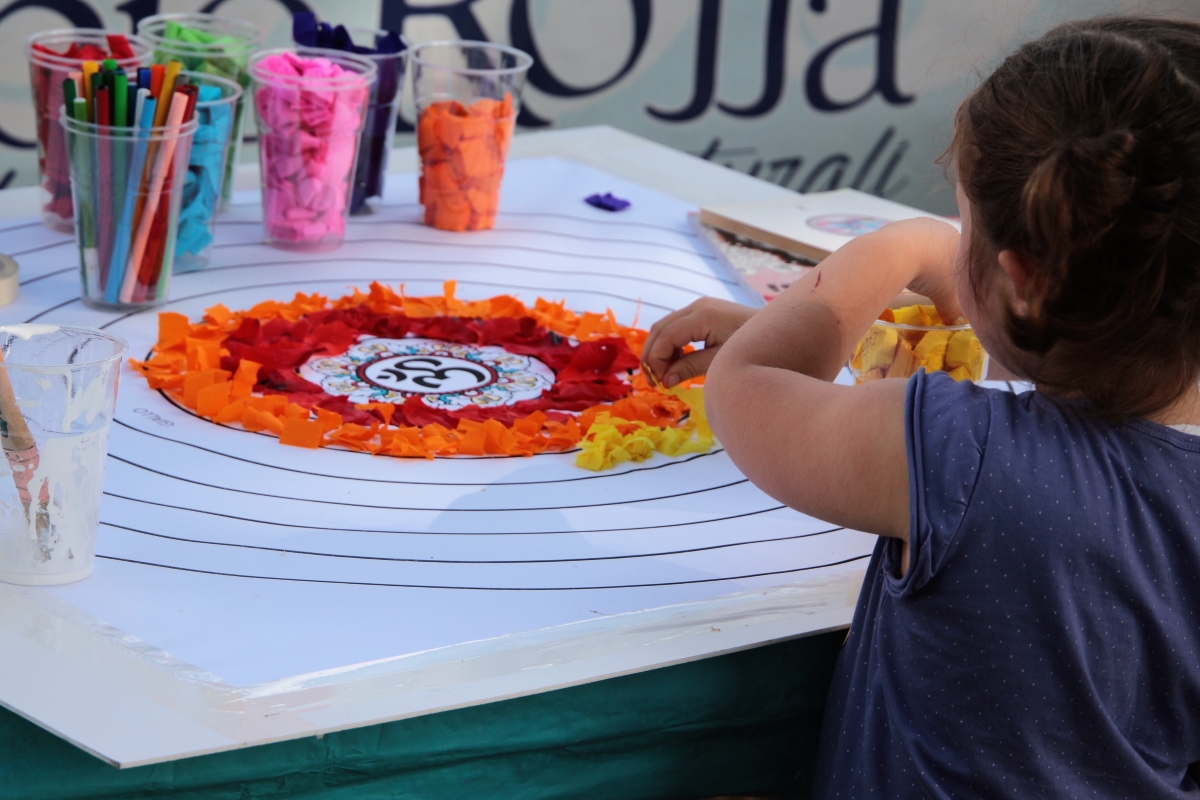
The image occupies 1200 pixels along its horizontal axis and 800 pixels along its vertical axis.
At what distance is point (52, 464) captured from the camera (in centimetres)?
68

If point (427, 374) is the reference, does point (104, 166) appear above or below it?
above

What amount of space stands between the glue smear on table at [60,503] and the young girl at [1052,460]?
366 mm

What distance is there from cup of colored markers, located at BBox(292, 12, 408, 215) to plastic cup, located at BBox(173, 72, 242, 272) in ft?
0.57

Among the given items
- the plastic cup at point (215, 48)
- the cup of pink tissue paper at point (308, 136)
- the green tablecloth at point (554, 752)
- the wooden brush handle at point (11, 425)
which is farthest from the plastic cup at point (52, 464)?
the plastic cup at point (215, 48)

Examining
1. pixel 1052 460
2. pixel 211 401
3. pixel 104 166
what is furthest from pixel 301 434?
pixel 1052 460

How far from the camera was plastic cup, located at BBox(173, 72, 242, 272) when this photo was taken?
1.17 metres

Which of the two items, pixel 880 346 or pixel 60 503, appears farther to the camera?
pixel 880 346

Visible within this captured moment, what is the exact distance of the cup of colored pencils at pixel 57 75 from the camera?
3.97 ft

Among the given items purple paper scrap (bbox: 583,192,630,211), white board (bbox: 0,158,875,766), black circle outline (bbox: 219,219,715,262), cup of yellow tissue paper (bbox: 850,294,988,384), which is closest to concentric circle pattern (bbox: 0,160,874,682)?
white board (bbox: 0,158,875,766)

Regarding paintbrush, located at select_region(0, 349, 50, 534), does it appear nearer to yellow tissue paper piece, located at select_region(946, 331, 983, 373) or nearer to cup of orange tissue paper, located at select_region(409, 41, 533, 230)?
yellow tissue paper piece, located at select_region(946, 331, 983, 373)

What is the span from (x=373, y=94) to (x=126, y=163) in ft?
1.25

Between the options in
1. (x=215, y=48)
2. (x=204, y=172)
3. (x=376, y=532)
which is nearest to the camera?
(x=376, y=532)

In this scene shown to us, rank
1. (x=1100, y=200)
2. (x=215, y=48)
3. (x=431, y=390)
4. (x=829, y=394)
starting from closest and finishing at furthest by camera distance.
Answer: (x=1100, y=200), (x=829, y=394), (x=431, y=390), (x=215, y=48)

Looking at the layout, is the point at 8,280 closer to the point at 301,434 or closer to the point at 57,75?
the point at 57,75
